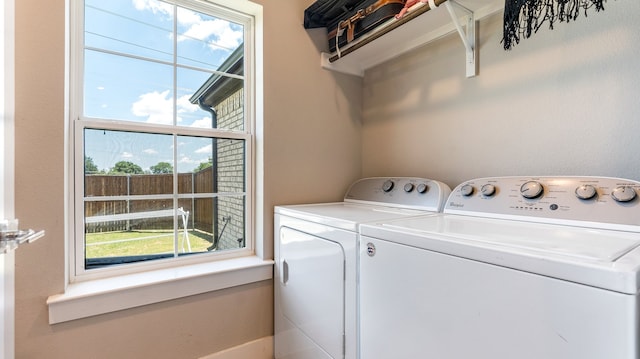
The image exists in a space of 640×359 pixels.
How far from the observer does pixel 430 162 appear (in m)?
1.74

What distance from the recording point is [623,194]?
93cm

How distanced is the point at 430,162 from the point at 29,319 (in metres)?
2.02

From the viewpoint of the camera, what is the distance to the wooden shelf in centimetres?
143

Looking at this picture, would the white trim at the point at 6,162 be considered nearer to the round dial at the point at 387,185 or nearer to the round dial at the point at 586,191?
the round dial at the point at 387,185

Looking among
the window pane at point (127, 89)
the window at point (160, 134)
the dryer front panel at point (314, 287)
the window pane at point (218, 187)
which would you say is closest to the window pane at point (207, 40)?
the window at point (160, 134)

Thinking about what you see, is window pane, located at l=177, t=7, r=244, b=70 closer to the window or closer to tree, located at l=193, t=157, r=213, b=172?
the window

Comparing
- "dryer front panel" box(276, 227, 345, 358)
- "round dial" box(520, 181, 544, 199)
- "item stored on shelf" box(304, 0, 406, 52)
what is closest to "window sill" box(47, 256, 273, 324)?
"dryer front panel" box(276, 227, 345, 358)

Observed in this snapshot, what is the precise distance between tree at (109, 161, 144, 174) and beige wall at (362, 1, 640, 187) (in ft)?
4.81

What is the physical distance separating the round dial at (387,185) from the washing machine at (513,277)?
514mm

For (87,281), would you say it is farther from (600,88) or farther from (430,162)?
(600,88)

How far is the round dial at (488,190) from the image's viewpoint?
1.24 meters

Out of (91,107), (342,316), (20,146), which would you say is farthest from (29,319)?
(342,316)

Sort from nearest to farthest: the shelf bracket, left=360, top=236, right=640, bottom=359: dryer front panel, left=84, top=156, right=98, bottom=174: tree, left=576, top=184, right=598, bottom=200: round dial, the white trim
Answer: left=360, top=236, right=640, bottom=359: dryer front panel
the white trim
left=576, top=184, right=598, bottom=200: round dial
left=84, top=156, right=98, bottom=174: tree
the shelf bracket

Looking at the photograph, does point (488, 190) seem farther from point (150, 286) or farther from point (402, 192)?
point (150, 286)
